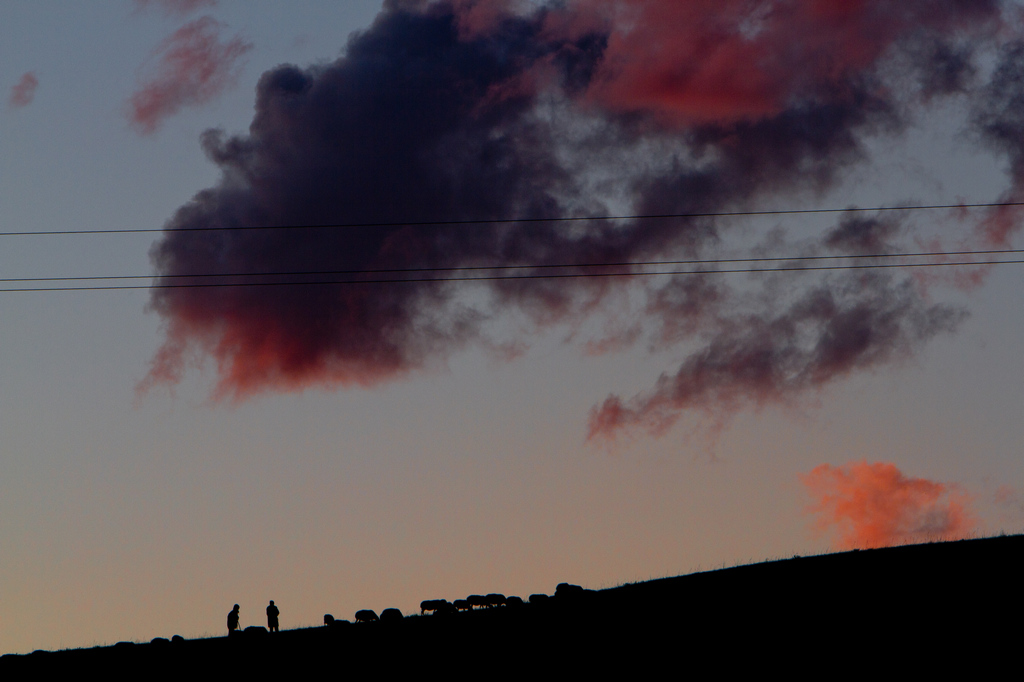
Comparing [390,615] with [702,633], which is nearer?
[702,633]

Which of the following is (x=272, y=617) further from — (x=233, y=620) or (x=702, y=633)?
(x=702, y=633)

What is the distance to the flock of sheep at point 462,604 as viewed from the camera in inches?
2475

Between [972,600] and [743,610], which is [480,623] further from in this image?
[972,600]

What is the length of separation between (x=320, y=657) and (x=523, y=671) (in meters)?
10.5

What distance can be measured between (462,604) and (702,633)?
24.8 metres

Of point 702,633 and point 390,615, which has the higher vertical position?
point 390,615

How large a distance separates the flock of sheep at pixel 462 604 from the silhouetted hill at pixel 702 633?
60.8 inches

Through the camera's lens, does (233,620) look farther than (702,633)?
Yes

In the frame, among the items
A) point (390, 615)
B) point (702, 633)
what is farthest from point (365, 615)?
point (702, 633)

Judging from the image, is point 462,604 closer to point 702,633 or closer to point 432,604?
point 432,604

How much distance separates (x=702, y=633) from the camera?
1912 inches

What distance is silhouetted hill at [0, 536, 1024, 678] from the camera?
1743 inches

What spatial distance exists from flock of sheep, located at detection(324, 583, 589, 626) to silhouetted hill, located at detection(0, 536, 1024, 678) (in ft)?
5.07

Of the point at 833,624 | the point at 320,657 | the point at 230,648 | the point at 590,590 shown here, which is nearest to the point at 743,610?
the point at 833,624
